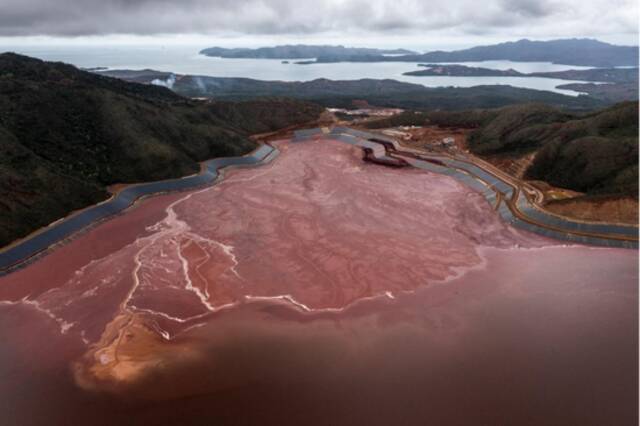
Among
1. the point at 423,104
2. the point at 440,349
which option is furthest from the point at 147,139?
the point at 423,104

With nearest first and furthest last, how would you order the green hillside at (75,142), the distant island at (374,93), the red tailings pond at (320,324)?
1. the red tailings pond at (320,324)
2. the green hillside at (75,142)
3. the distant island at (374,93)

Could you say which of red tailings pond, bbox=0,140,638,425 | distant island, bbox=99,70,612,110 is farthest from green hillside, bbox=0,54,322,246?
distant island, bbox=99,70,612,110

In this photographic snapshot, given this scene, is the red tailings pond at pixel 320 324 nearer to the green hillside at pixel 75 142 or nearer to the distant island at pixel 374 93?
the green hillside at pixel 75 142

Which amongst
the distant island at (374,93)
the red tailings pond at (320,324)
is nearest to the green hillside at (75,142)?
the red tailings pond at (320,324)

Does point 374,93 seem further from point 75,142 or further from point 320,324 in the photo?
point 320,324

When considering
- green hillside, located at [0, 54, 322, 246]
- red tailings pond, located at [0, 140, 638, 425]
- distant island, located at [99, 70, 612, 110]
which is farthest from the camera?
distant island, located at [99, 70, 612, 110]

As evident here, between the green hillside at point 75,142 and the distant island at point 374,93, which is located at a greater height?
the distant island at point 374,93

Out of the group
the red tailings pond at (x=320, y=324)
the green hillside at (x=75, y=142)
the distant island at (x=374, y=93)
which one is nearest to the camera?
the red tailings pond at (x=320, y=324)

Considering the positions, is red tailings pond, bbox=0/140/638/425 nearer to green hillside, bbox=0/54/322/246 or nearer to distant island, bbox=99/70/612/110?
green hillside, bbox=0/54/322/246
